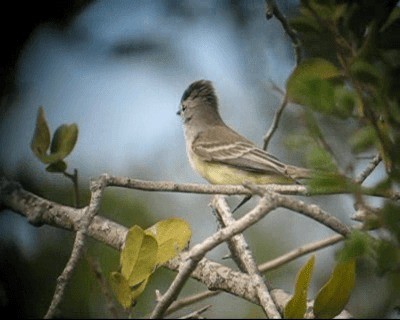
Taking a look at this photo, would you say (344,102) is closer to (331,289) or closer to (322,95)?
(322,95)

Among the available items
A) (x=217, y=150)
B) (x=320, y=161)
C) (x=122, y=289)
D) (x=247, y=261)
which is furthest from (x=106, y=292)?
(x=217, y=150)

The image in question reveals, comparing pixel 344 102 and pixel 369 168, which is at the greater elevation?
pixel 344 102

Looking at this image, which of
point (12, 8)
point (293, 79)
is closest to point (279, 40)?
point (12, 8)

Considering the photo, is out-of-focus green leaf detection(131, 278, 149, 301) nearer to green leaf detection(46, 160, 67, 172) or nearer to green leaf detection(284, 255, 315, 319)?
green leaf detection(284, 255, 315, 319)

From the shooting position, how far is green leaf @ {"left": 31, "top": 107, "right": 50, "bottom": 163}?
1.86 meters

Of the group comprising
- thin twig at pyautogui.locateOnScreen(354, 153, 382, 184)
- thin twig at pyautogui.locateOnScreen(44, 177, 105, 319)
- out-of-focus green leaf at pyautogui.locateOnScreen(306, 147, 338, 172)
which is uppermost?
out-of-focus green leaf at pyautogui.locateOnScreen(306, 147, 338, 172)

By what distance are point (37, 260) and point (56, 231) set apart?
183 mm

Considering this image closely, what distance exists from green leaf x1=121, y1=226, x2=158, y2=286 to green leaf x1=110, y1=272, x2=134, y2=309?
0.03 m

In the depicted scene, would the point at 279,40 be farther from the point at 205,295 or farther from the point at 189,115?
the point at 205,295

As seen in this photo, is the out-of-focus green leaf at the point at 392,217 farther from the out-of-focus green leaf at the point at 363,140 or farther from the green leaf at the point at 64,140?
the green leaf at the point at 64,140

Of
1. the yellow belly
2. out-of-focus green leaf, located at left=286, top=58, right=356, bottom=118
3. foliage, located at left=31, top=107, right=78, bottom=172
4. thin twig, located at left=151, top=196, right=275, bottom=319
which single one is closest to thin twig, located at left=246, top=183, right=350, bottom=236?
thin twig, located at left=151, top=196, right=275, bottom=319

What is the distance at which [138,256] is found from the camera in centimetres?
158

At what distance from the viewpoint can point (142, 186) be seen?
175cm

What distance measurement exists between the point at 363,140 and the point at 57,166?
1013mm
